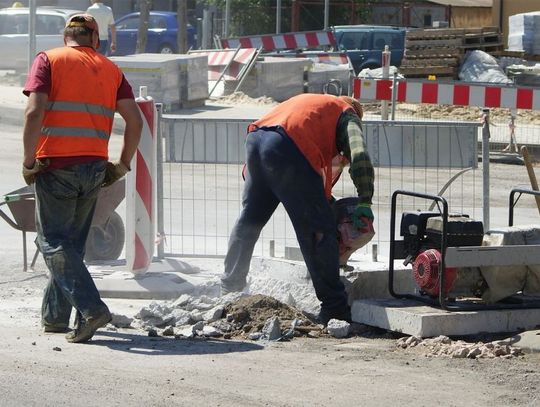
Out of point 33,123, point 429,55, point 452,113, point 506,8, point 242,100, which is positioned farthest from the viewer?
point 506,8

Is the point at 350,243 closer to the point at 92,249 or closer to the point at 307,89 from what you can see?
the point at 92,249

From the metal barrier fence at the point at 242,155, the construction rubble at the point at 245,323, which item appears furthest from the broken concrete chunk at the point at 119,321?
the metal barrier fence at the point at 242,155

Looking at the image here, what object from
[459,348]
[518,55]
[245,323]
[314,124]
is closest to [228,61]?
[518,55]

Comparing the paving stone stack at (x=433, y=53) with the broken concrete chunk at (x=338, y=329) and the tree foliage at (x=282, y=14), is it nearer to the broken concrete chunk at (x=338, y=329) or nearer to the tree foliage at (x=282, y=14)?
the broken concrete chunk at (x=338, y=329)

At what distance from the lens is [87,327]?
692 cm

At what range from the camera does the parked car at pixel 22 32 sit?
30.1 metres

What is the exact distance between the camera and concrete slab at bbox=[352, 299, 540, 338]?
719cm

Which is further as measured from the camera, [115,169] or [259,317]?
[259,317]

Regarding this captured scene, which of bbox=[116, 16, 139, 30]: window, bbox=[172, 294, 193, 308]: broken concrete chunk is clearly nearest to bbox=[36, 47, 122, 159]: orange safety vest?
bbox=[172, 294, 193, 308]: broken concrete chunk

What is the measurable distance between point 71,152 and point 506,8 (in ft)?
118

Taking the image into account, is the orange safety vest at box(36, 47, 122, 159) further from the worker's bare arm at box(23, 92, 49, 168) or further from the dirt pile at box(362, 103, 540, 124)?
the dirt pile at box(362, 103, 540, 124)

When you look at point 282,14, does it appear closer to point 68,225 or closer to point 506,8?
point 506,8

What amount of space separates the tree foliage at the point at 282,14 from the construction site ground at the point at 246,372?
3680 centimetres

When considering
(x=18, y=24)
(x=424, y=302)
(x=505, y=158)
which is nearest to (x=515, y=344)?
(x=424, y=302)
